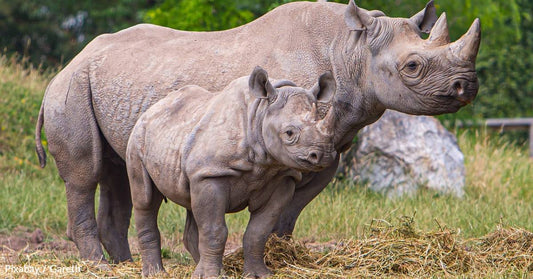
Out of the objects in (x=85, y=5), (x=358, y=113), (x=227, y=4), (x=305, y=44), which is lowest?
(x=85, y=5)

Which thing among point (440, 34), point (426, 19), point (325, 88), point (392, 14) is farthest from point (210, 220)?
point (392, 14)

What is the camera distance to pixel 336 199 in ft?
32.0

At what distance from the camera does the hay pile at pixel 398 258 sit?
5.84 m

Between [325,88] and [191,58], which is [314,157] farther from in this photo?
[191,58]

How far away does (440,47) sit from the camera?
5.62 m

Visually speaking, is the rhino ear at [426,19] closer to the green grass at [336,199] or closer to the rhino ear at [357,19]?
the rhino ear at [357,19]

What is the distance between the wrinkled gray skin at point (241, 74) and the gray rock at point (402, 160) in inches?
155

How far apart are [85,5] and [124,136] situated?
14609mm

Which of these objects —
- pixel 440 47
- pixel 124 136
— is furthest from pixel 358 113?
pixel 124 136

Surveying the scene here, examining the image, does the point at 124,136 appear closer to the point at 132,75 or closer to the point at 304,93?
the point at 132,75

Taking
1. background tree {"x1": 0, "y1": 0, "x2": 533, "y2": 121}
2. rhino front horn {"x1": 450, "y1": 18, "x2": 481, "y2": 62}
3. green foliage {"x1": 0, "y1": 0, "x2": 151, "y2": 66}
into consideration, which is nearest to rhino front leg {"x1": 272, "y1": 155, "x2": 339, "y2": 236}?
rhino front horn {"x1": 450, "y1": 18, "x2": 481, "y2": 62}

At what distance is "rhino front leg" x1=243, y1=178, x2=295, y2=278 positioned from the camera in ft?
18.6

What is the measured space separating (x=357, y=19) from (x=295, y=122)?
1.18m

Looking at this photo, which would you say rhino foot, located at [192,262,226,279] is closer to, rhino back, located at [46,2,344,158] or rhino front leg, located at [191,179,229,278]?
rhino front leg, located at [191,179,229,278]
